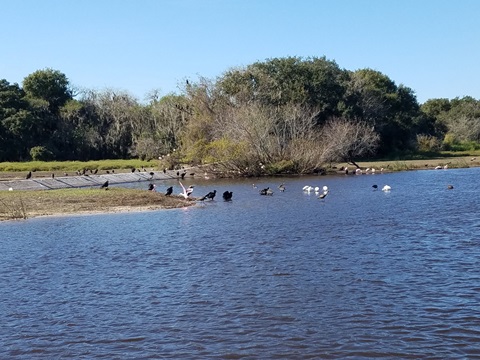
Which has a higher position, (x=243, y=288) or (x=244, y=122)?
(x=244, y=122)

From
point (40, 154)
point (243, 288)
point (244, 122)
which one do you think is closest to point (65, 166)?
point (40, 154)

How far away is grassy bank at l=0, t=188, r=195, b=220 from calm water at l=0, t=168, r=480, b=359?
355 cm

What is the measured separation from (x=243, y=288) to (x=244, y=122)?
43512 mm

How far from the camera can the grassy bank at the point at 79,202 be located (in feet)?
95.1

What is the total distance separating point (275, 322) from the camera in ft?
36.4

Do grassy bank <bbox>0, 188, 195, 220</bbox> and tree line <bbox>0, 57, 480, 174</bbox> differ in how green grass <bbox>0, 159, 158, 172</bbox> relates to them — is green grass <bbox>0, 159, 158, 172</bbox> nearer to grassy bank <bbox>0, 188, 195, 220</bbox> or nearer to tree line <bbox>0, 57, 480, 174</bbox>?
tree line <bbox>0, 57, 480, 174</bbox>

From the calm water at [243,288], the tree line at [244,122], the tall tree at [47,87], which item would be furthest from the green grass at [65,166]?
the calm water at [243,288]

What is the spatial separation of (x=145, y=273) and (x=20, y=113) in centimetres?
6469

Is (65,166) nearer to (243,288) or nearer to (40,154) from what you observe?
(40,154)

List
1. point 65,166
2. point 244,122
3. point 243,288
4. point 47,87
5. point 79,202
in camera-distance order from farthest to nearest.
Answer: point 47,87 < point 65,166 < point 244,122 < point 79,202 < point 243,288

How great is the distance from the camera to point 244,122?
56500 millimetres

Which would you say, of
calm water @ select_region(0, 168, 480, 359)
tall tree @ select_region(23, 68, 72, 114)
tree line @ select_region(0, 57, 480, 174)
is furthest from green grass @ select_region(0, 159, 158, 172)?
calm water @ select_region(0, 168, 480, 359)

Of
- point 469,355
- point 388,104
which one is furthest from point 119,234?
point 388,104

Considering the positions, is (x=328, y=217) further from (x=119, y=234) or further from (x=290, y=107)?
(x=290, y=107)
